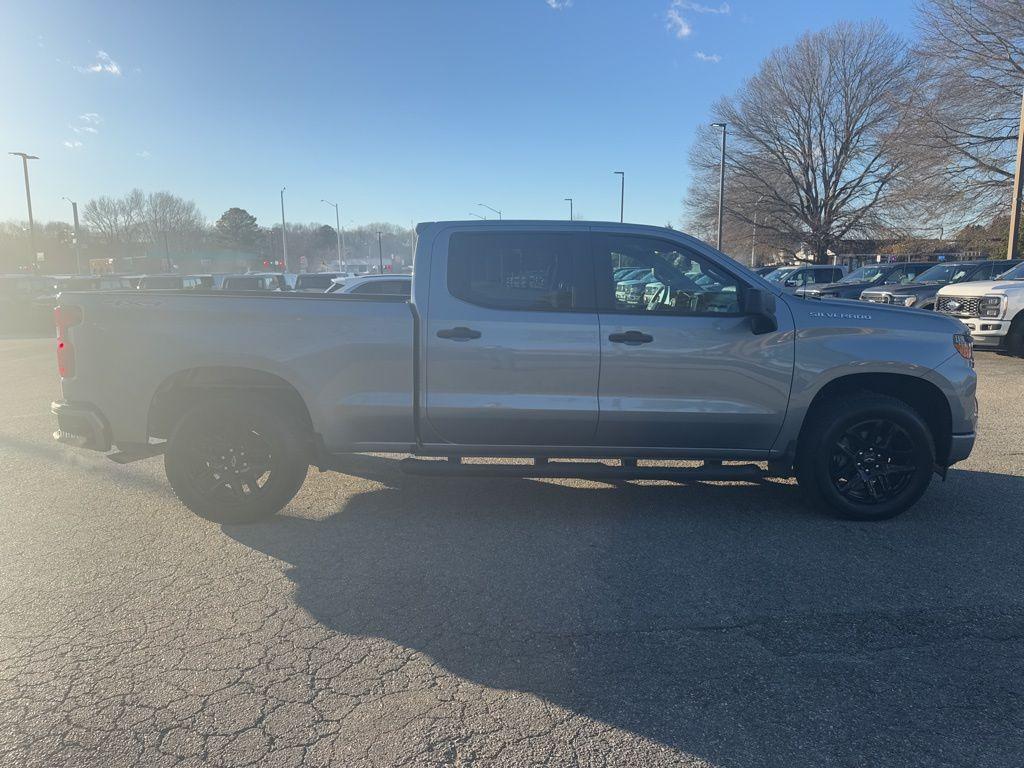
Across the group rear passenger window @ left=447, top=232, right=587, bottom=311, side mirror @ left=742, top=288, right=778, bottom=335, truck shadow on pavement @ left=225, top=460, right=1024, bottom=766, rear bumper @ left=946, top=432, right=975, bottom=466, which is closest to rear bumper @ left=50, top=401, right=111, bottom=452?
truck shadow on pavement @ left=225, top=460, right=1024, bottom=766

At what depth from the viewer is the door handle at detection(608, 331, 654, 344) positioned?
180 inches

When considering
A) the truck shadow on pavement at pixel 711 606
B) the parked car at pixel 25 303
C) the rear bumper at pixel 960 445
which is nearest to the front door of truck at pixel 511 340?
the truck shadow on pavement at pixel 711 606

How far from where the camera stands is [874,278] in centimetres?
2264

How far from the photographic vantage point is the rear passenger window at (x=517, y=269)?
467cm

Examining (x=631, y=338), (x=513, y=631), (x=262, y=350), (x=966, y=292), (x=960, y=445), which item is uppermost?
(x=966, y=292)

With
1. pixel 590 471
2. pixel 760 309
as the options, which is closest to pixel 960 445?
pixel 760 309

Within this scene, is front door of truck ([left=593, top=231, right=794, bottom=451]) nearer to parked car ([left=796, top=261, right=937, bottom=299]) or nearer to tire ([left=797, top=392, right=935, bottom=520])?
tire ([left=797, top=392, right=935, bottom=520])

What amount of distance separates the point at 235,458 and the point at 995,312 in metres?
13.0

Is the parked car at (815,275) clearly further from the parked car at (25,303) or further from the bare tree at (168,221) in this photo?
the bare tree at (168,221)

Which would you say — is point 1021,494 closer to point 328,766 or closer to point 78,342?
point 328,766

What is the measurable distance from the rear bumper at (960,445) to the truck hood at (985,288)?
9285 mm

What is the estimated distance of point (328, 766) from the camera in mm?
2490

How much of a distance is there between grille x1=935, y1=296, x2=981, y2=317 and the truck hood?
8 centimetres

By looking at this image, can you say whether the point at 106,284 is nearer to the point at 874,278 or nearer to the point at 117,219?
the point at 874,278
